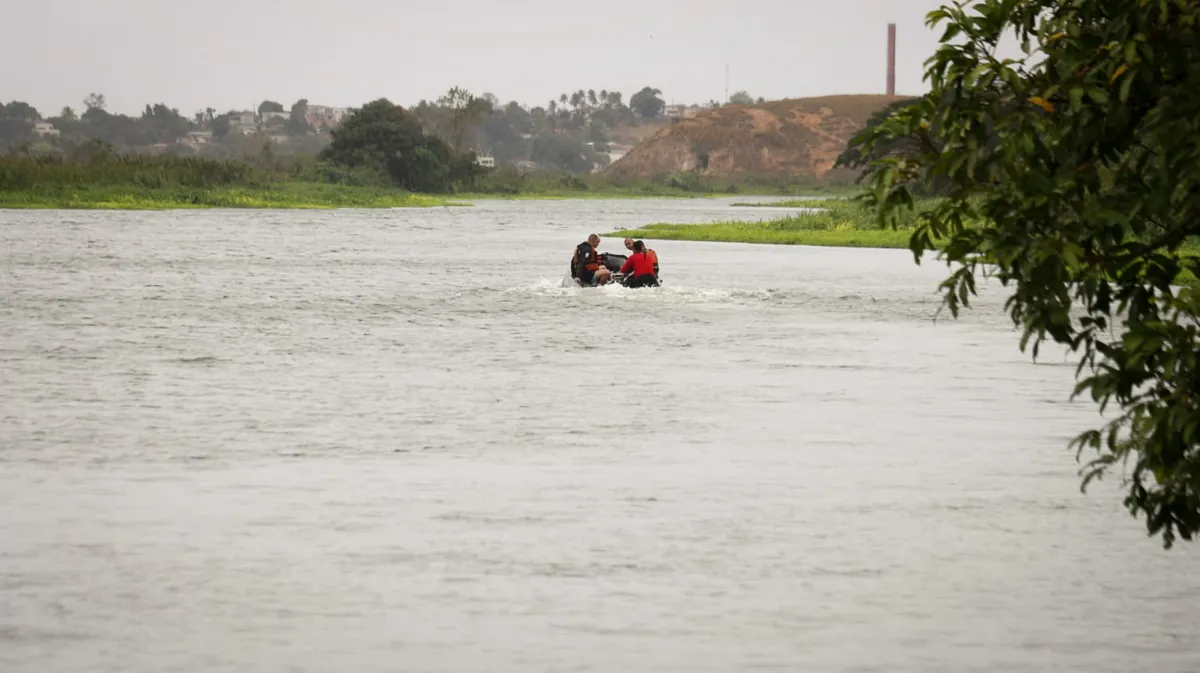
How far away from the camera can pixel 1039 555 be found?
11758 mm

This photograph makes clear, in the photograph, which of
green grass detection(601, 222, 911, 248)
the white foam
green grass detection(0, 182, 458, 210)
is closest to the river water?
the white foam

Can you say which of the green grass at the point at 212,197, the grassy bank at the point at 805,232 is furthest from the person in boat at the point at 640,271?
the green grass at the point at 212,197

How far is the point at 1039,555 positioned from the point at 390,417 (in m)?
8.58

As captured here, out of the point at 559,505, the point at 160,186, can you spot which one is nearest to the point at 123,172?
the point at 160,186

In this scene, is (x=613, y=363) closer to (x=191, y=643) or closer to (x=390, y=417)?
(x=390, y=417)

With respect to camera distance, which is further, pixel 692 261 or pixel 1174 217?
pixel 692 261

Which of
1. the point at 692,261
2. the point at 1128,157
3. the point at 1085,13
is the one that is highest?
the point at 1085,13

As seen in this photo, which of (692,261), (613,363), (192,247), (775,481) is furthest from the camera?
(192,247)

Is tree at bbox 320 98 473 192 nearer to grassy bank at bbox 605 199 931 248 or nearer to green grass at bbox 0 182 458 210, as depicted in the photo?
green grass at bbox 0 182 458 210

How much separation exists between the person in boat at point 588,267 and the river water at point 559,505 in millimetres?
6730

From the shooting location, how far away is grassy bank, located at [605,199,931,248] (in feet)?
202

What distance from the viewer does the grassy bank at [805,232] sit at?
61.7 metres

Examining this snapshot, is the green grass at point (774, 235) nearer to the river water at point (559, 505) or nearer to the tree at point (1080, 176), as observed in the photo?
the river water at point (559, 505)

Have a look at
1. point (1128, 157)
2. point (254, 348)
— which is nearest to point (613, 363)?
point (254, 348)
